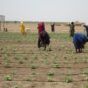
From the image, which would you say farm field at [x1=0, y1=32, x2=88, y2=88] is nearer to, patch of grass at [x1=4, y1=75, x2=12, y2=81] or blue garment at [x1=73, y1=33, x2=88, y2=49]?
patch of grass at [x1=4, y1=75, x2=12, y2=81]

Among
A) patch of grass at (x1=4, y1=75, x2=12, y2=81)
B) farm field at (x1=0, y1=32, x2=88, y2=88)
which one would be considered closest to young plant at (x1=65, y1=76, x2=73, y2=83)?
farm field at (x1=0, y1=32, x2=88, y2=88)

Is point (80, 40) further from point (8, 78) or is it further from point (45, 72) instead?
point (8, 78)

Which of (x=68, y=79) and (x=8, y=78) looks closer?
(x=68, y=79)

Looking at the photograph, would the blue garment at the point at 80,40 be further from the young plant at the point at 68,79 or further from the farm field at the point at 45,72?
the young plant at the point at 68,79

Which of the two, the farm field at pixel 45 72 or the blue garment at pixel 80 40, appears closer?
the farm field at pixel 45 72

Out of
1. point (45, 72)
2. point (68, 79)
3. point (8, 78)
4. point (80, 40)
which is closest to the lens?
point (68, 79)

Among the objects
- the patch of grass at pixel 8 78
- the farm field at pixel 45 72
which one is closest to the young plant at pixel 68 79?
the farm field at pixel 45 72

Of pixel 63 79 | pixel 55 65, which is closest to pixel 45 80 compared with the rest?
pixel 63 79

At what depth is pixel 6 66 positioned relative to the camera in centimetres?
1495

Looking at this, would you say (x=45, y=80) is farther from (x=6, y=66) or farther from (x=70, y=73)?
(x=6, y=66)

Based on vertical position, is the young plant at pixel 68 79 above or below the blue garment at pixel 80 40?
below

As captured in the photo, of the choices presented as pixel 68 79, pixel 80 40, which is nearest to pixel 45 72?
pixel 68 79

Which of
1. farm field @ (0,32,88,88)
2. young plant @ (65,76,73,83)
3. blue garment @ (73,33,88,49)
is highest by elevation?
blue garment @ (73,33,88,49)

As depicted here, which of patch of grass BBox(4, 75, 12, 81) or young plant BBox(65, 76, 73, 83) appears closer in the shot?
young plant BBox(65, 76, 73, 83)
